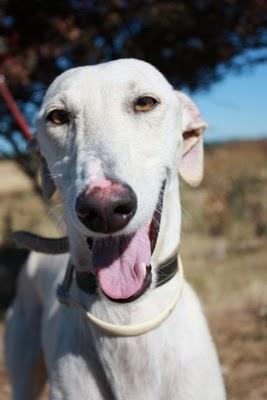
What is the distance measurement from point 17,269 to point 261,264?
280cm

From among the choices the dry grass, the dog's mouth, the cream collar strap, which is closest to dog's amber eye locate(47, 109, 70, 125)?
the dog's mouth

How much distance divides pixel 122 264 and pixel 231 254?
650 centimetres

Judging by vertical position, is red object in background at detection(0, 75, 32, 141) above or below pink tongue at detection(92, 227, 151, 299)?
below

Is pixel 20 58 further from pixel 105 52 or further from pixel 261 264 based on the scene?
pixel 261 264

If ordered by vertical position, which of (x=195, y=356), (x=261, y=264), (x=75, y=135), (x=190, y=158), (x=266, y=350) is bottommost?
(x=261, y=264)

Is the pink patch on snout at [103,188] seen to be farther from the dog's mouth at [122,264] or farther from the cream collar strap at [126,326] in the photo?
the cream collar strap at [126,326]

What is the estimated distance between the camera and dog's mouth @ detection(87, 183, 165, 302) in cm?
204

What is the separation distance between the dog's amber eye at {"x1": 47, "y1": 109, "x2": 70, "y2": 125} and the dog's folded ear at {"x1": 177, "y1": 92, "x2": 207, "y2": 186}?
530 mm

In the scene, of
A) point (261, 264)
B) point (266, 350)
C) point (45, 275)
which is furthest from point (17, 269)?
point (45, 275)

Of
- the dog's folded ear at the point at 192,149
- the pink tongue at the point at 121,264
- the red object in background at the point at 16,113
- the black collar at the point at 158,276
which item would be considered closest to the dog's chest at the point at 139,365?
the black collar at the point at 158,276

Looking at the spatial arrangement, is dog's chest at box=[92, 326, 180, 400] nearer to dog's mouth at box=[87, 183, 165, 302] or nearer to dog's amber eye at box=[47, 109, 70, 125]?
dog's mouth at box=[87, 183, 165, 302]

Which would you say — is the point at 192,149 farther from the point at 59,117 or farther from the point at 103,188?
the point at 103,188

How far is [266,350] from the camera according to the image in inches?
186

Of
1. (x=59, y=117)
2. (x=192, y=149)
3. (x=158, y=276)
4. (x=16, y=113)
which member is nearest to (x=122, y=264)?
(x=158, y=276)
